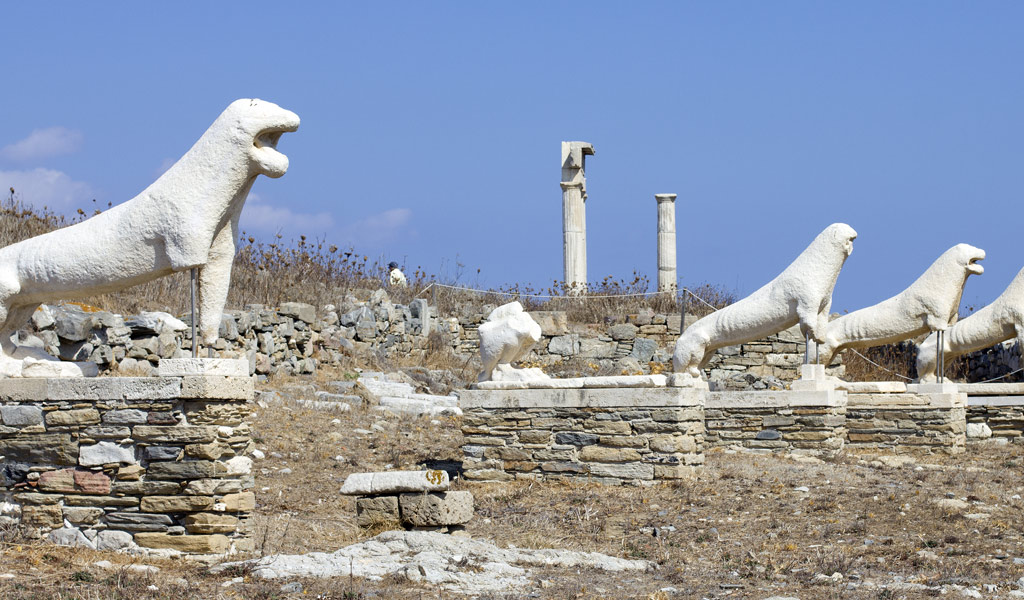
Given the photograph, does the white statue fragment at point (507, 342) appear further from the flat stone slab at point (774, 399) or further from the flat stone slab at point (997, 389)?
the flat stone slab at point (997, 389)

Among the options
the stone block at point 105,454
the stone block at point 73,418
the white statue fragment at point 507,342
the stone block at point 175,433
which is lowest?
the stone block at point 105,454

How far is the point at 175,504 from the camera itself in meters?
7.04

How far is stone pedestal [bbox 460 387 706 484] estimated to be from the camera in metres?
10.5

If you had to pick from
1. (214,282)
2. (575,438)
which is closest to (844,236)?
(575,438)

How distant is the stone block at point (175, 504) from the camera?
7.00 m

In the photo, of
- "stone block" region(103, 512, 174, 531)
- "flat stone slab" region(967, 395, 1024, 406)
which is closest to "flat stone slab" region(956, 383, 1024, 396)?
"flat stone slab" region(967, 395, 1024, 406)

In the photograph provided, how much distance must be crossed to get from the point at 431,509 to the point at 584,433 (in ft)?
10.4

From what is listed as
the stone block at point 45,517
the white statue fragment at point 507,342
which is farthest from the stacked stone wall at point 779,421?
the stone block at point 45,517

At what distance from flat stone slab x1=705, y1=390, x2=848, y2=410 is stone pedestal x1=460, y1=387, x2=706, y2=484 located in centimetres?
218

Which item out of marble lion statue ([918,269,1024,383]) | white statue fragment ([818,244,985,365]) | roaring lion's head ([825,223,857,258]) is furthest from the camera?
marble lion statue ([918,269,1024,383])

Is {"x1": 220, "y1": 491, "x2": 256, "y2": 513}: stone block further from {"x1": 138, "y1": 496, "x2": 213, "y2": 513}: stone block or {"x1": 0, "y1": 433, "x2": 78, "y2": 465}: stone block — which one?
{"x1": 0, "y1": 433, "x2": 78, "y2": 465}: stone block

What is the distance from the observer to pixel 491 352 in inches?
443

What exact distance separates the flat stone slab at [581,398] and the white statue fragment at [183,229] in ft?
13.9

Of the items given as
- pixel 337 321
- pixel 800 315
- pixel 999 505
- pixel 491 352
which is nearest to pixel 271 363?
pixel 337 321
